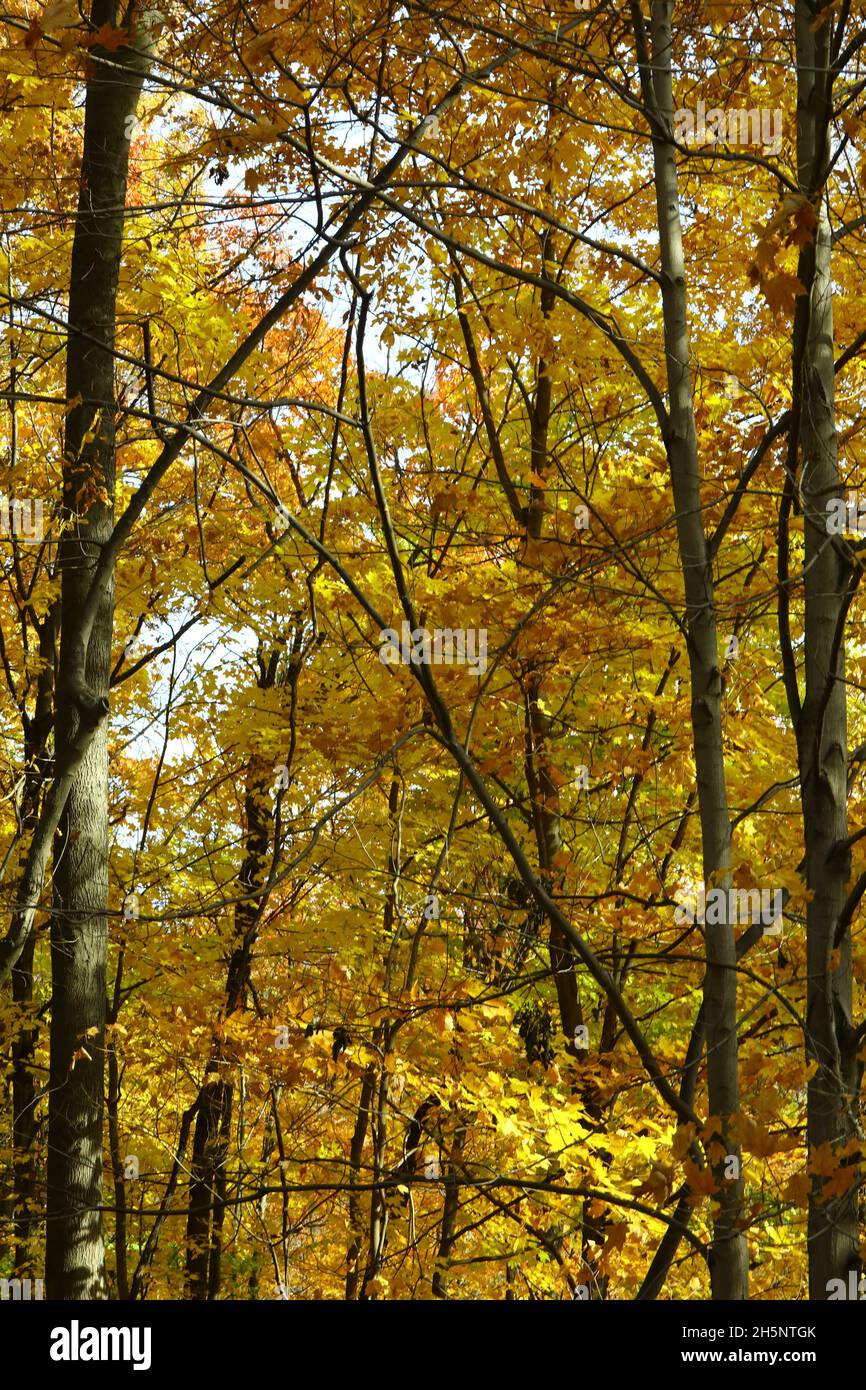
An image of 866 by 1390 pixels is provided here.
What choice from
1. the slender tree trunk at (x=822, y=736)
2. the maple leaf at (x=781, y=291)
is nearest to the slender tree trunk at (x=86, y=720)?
the slender tree trunk at (x=822, y=736)

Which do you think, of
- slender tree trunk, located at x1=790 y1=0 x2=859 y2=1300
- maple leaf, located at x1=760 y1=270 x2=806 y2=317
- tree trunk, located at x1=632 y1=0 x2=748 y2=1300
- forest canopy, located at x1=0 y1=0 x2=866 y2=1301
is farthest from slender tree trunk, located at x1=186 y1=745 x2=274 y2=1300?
maple leaf, located at x1=760 y1=270 x2=806 y2=317

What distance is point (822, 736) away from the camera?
12.0ft

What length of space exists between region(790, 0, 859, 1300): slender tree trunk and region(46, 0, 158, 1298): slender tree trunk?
317cm

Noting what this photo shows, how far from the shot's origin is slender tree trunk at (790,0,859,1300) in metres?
3.32

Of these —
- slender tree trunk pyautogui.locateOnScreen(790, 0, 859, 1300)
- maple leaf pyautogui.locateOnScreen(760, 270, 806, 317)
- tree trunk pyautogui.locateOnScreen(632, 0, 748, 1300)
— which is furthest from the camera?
tree trunk pyautogui.locateOnScreen(632, 0, 748, 1300)

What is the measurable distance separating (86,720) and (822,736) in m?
3.53

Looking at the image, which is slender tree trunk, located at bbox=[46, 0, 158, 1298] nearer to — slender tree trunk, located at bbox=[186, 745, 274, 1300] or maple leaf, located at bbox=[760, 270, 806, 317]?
slender tree trunk, located at bbox=[186, 745, 274, 1300]

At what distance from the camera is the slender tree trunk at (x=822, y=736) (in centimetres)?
332

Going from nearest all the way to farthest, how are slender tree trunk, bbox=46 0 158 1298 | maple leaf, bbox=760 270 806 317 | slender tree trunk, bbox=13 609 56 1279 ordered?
maple leaf, bbox=760 270 806 317 < slender tree trunk, bbox=46 0 158 1298 < slender tree trunk, bbox=13 609 56 1279

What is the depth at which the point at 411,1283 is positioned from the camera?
22.8ft

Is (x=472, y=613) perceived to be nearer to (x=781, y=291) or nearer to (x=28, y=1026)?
(x=781, y=291)

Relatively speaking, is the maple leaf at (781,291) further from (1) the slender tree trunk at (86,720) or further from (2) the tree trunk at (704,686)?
(1) the slender tree trunk at (86,720)

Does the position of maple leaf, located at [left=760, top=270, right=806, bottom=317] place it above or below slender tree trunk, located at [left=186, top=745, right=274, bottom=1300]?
above

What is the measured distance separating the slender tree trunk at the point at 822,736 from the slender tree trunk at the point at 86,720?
3.17m
